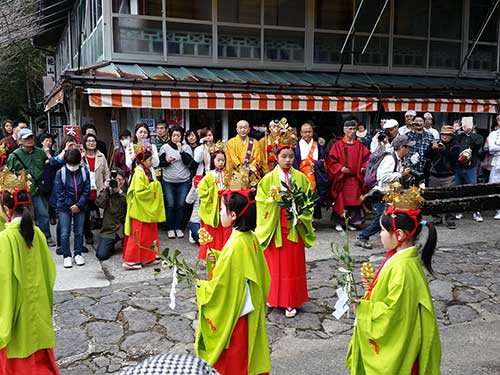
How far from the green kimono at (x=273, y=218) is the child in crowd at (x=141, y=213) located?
2.29 m

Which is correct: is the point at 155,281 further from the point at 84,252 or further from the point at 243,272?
the point at 243,272

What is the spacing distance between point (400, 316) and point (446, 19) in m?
13.4

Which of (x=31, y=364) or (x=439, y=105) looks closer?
(x=31, y=364)

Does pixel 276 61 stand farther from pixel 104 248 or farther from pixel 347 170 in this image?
pixel 104 248

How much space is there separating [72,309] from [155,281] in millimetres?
1221

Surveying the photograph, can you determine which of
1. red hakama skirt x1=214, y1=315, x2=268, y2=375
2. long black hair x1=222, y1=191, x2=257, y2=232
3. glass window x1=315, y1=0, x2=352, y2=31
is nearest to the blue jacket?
long black hair x1=222, y1=191, x2=257, y2=232

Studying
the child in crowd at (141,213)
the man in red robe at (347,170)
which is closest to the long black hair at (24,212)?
the child in crowd at (141,213)

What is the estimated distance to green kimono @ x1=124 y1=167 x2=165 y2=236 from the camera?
7086 mm

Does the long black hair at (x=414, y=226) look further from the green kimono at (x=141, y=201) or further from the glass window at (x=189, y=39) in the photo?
the glass window at (x=189, y=39)

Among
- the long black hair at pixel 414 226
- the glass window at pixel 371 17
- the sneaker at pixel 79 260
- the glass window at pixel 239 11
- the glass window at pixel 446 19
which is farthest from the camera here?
the glass window at pixel 446 19

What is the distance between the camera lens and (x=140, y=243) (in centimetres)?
709

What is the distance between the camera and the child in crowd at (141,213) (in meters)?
6.97

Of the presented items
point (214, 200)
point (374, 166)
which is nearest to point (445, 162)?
point (374, 166)

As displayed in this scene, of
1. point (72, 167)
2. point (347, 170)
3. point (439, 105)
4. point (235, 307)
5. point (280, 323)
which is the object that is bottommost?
point (280, 323)
